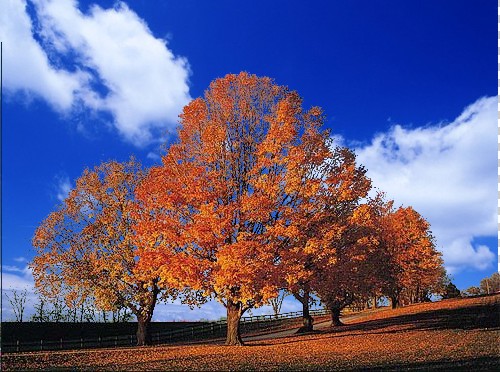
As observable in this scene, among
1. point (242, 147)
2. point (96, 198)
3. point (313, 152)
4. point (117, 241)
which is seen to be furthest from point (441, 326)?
point (96, 198)

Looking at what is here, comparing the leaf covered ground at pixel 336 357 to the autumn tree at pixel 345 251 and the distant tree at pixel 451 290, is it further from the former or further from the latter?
the distant tree at pixel 451 290

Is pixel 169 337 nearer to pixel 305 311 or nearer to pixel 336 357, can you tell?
pixel 305 311

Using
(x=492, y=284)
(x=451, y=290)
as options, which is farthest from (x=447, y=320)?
(x=492, y=284)

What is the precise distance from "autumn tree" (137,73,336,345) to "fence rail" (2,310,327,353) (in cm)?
1633

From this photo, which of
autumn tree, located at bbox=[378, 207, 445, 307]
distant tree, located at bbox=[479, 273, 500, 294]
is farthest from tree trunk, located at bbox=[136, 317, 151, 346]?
distant tree, located at bbox=[479, 273, 500, 294]

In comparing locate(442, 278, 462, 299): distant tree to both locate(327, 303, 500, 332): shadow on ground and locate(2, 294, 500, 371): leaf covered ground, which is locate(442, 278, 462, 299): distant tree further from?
locate(2, 294, 500, 371): leaf covered ground

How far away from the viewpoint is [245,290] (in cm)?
2444

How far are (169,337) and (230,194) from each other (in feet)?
98.4

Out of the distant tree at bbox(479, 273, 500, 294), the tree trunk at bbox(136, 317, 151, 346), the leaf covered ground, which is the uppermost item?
the distant tree at bbox(479, 273, 500, 294)

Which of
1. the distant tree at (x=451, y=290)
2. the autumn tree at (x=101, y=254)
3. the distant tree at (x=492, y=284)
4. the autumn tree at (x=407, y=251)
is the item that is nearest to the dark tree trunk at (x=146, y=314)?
the autumn tree at (x=101, y=254)

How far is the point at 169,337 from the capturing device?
51500 mm

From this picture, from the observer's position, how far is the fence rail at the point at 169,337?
134ft

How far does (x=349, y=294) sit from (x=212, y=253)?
22.4 metres

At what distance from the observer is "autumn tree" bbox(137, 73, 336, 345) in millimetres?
24594
